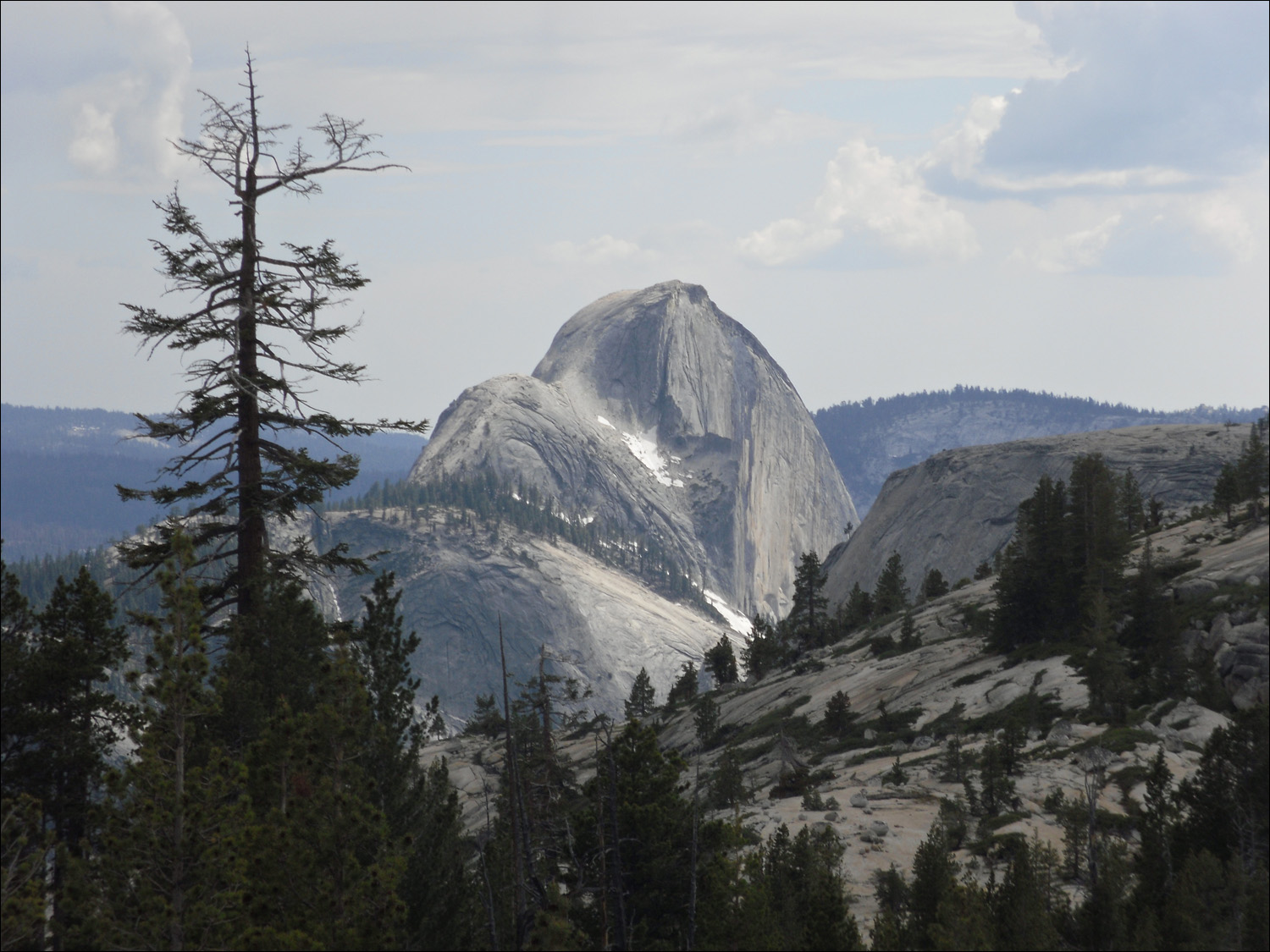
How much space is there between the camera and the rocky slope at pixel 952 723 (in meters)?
35.8

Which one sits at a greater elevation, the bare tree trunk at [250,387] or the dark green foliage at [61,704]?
the bare tree trunk at [250,387]

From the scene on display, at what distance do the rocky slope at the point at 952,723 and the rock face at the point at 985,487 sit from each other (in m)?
64.3

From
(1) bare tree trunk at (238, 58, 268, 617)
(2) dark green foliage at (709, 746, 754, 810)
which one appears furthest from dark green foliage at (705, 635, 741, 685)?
(1) bare tree trunk at (238, 58, 268, 617)

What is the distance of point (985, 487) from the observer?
516 feet

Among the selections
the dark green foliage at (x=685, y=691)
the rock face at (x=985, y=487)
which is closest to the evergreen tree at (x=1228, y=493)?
the dark green foliage at (x=685, y=691)

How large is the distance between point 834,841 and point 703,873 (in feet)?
29.1

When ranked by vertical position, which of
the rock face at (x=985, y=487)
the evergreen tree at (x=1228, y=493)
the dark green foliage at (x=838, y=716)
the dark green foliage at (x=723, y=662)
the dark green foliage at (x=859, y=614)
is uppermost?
the rock face at (x=985, y=487)

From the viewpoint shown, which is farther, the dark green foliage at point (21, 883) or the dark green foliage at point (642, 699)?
the dark green foliage at point (642, 699)

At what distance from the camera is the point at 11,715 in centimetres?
2192

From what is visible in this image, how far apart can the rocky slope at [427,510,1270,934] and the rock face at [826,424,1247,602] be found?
64.3 m

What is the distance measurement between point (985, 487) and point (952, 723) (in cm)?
11272

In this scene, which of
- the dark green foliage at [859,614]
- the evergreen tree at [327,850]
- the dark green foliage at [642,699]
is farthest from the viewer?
the dark green foliage at [859,614]

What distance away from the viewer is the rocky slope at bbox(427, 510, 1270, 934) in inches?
1411

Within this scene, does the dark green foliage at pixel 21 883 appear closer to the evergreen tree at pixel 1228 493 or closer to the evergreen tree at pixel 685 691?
the evergreen tree at pixel 1228 493
